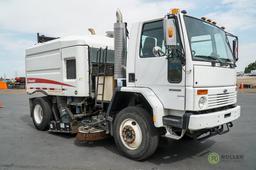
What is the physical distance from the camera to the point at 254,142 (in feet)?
17.4

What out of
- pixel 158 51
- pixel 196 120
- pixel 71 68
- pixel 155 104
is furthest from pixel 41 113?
pixel 196 120

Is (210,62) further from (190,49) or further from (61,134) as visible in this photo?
(61,134)

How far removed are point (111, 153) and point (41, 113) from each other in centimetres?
336

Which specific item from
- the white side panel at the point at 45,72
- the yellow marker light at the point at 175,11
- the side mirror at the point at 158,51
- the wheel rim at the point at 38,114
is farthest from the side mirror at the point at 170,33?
the wheel rim at the point at 38,114

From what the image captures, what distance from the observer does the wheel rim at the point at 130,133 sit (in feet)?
14.0

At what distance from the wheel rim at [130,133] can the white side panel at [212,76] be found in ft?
4.63

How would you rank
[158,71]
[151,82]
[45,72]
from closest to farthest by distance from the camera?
[158,71] → [151,82] → [45,72]

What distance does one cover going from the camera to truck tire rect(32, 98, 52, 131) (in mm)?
6671

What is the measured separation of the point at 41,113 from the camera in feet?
23.3

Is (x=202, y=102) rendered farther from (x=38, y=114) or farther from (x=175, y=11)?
(x=38, y=114)

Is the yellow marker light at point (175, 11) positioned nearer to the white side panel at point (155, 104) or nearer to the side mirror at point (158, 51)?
the side mirror at point (158, 51)

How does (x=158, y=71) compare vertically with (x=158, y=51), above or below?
below

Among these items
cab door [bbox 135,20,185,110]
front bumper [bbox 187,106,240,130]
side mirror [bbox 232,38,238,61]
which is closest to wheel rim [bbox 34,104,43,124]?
cab door [bbox 135,20,185,110]

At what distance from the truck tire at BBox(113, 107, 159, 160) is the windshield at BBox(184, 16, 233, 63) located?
1432 millimetres
